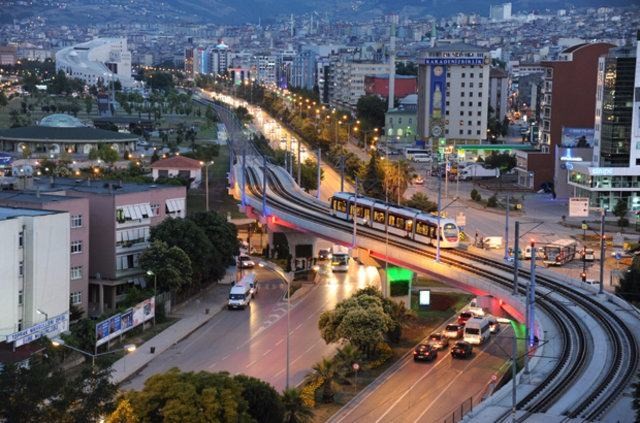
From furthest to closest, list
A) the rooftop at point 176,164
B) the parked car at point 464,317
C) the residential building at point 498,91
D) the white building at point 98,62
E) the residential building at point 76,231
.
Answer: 1. the white building at point 98,62
2. the residential building at point 498,91
3. the rooftop at point 176,164
4. the parked car at point 464,317
5. the residential building at point 76,231

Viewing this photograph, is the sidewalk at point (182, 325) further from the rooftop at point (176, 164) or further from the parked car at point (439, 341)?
the rooftop at point (176, 164)

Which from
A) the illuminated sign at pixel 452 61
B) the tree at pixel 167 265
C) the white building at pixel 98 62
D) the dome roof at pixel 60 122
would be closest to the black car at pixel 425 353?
the tree at pixel 167 265

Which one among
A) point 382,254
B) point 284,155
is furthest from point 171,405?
point 284,155

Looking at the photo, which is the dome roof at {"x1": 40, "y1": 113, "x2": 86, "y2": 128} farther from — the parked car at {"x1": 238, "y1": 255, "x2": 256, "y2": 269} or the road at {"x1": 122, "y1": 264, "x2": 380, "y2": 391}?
the road at {"x1": 122, "y1": 264, "x2": 380, "y2": 391}

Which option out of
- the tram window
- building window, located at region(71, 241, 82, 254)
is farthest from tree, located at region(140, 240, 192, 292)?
the tram window

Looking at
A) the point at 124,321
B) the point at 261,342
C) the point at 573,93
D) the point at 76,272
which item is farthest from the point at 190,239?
A: the point at 573,93

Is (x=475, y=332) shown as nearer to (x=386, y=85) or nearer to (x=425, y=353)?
(x=425, y=353)
